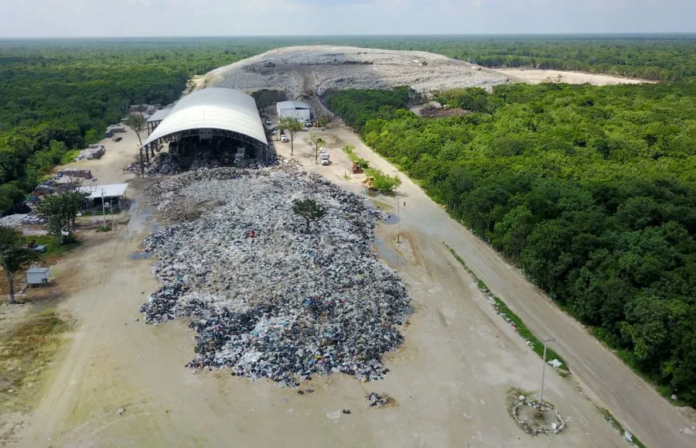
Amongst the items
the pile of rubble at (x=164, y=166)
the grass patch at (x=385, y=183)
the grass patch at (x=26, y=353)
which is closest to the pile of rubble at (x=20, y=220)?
the pile of rubble at (x=164, y=166)

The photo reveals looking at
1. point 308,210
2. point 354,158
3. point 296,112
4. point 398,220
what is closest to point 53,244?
point 308,210

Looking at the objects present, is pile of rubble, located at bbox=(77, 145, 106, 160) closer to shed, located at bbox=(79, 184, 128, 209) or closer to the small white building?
shed, located at bbox=(79, 184, 128, 209)

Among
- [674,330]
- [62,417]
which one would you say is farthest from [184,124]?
[674,330]

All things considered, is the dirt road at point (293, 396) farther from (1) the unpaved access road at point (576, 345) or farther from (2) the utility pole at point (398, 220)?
(2) the utility pole at point (398, 220)

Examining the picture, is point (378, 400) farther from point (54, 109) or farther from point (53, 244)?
point (54, 109)

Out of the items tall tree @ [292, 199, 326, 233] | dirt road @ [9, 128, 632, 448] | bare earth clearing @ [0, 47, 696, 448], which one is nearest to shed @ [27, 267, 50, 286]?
bare earth clearing @ [0, 47, 696, 448]
